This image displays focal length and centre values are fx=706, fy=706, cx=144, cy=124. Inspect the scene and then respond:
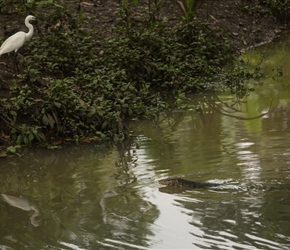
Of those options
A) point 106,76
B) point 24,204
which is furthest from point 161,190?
point 106,76

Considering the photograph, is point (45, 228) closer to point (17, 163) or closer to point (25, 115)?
point (17, 163)

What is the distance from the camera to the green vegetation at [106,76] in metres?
8.54

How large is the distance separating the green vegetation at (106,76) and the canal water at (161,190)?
1.28 ft

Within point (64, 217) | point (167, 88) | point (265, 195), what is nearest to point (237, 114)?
point (167, 88)

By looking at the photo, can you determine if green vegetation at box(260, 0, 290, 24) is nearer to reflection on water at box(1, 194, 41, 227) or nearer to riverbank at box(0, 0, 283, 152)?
riverbank at box(0, 0, 283, 152)

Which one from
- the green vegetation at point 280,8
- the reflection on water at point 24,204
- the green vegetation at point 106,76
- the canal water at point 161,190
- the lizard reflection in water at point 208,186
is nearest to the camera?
the canal water at point 161,190

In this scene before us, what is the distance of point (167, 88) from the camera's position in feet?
36.6

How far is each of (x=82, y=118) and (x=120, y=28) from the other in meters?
4.00

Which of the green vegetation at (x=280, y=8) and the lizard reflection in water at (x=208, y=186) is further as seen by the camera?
the green vegetation at (x=280, y=8)

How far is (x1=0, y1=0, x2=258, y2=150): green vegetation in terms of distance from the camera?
854cm

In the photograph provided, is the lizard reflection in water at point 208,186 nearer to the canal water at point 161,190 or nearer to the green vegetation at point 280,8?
the canal water at point 161,190

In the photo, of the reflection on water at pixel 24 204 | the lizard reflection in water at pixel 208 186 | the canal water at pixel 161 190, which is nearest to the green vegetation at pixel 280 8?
the canal water at pixel 161 190

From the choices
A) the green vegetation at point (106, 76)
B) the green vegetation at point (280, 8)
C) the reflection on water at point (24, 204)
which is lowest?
the reflection on water at point (24, 204)

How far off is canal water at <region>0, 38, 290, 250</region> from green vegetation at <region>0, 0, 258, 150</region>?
390 mm
